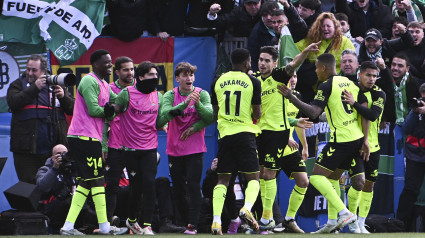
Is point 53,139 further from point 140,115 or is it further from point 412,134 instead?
point 412,134

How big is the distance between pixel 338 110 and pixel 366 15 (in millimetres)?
4428

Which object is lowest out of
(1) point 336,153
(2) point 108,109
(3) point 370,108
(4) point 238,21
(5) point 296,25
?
(1) point 336,153

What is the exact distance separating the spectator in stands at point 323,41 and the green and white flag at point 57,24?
126 inches

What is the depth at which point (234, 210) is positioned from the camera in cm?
1355

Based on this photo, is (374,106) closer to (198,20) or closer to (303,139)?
(303,139)

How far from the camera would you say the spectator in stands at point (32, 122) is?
13.6 meters

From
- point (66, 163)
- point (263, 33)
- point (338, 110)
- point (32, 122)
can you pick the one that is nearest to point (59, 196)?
point (66, 163)

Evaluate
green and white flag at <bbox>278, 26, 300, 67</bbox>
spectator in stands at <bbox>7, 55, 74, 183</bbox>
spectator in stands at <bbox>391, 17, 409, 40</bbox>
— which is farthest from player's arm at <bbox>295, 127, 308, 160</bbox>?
spectator in stands at <bbox>7, 55, 74, 183</bbox>

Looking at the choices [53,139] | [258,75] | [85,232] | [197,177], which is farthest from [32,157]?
[258,75]

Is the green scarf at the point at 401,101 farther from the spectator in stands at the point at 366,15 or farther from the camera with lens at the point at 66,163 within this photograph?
the camera with lens at the point at 66,163

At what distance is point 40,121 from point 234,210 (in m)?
3.05

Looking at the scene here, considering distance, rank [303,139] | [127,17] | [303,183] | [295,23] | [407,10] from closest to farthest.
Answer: [303,183] < [303,139] < [295,23] < [127,17] < [407,10]

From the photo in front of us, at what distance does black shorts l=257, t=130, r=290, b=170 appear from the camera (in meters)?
12.6

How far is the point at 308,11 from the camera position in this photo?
1556 centimetres
